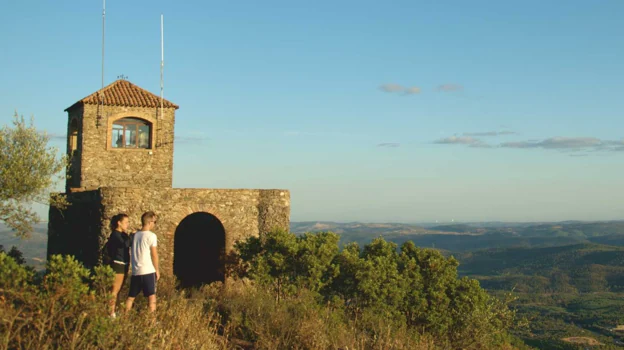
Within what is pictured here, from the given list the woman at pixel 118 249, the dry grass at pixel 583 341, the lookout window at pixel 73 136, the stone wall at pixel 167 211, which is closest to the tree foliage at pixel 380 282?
the stone wall at pixel 167 211

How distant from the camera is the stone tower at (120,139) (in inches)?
864

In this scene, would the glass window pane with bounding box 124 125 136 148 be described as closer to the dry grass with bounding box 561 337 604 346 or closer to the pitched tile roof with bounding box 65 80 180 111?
the pitched tile roof with bounding box 65 80 180 111

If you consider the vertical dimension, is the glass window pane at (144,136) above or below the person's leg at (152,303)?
above

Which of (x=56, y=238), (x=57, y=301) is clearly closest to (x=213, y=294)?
(x=56, y=238)

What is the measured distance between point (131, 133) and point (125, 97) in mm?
1490

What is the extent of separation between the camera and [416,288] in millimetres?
20844

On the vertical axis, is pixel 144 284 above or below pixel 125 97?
below

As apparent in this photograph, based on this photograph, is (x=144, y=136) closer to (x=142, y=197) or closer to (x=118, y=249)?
(x=142, y=197)

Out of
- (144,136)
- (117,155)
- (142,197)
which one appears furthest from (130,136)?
(142,197)

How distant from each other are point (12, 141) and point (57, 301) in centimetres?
1377

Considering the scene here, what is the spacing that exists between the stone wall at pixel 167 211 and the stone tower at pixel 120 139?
174 centimetres

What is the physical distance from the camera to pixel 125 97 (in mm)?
22922

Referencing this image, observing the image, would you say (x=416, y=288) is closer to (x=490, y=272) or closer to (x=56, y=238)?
(x=56, y=238)

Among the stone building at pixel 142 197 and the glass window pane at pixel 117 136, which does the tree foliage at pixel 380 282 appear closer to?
the stone building at pixel 142 197
